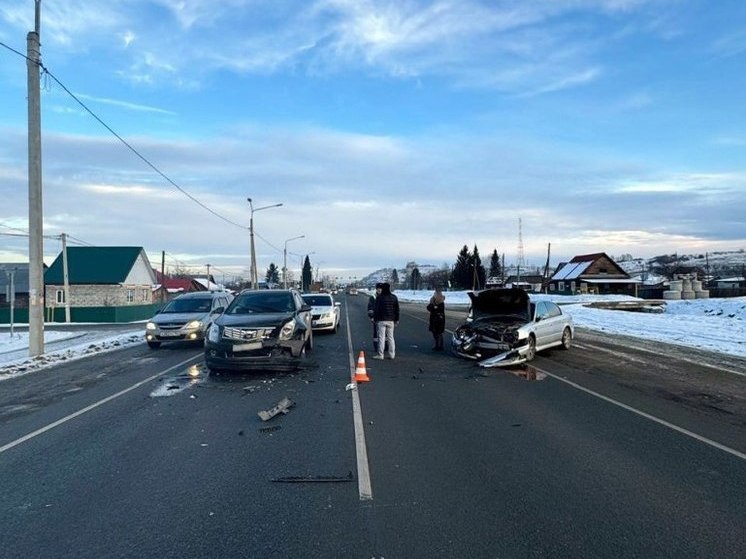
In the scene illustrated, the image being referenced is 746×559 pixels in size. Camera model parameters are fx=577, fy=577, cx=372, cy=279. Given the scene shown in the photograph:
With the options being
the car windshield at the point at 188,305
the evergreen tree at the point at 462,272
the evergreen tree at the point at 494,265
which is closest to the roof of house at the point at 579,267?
the evergreen tree at the point at 462,272

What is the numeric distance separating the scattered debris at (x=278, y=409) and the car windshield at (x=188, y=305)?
33.0 feet

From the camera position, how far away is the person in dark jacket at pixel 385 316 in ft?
43.7

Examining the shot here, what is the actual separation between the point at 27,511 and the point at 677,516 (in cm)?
502

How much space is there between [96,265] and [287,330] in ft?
155

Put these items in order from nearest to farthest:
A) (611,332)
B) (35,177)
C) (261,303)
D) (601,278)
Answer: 1. (261,303)
2. (35,177)
3. (611,332)
4. (601,278)

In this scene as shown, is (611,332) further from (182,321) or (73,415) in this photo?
(73,415)

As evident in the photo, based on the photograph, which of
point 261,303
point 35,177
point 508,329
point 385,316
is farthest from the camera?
point 35,177

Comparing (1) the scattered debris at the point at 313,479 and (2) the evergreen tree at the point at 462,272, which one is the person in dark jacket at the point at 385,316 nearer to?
(1) the scattered debris at the point at 313,479

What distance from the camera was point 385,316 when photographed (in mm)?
13375

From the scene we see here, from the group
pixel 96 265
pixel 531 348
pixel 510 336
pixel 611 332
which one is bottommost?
pixel 611 332

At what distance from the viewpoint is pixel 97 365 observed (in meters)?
13.6

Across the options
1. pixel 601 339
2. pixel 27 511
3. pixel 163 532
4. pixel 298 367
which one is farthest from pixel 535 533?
pixel 601 339

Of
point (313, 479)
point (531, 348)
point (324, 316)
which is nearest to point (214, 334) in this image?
point (313, 479)

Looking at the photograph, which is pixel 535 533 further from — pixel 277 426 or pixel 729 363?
pixel 729 363
